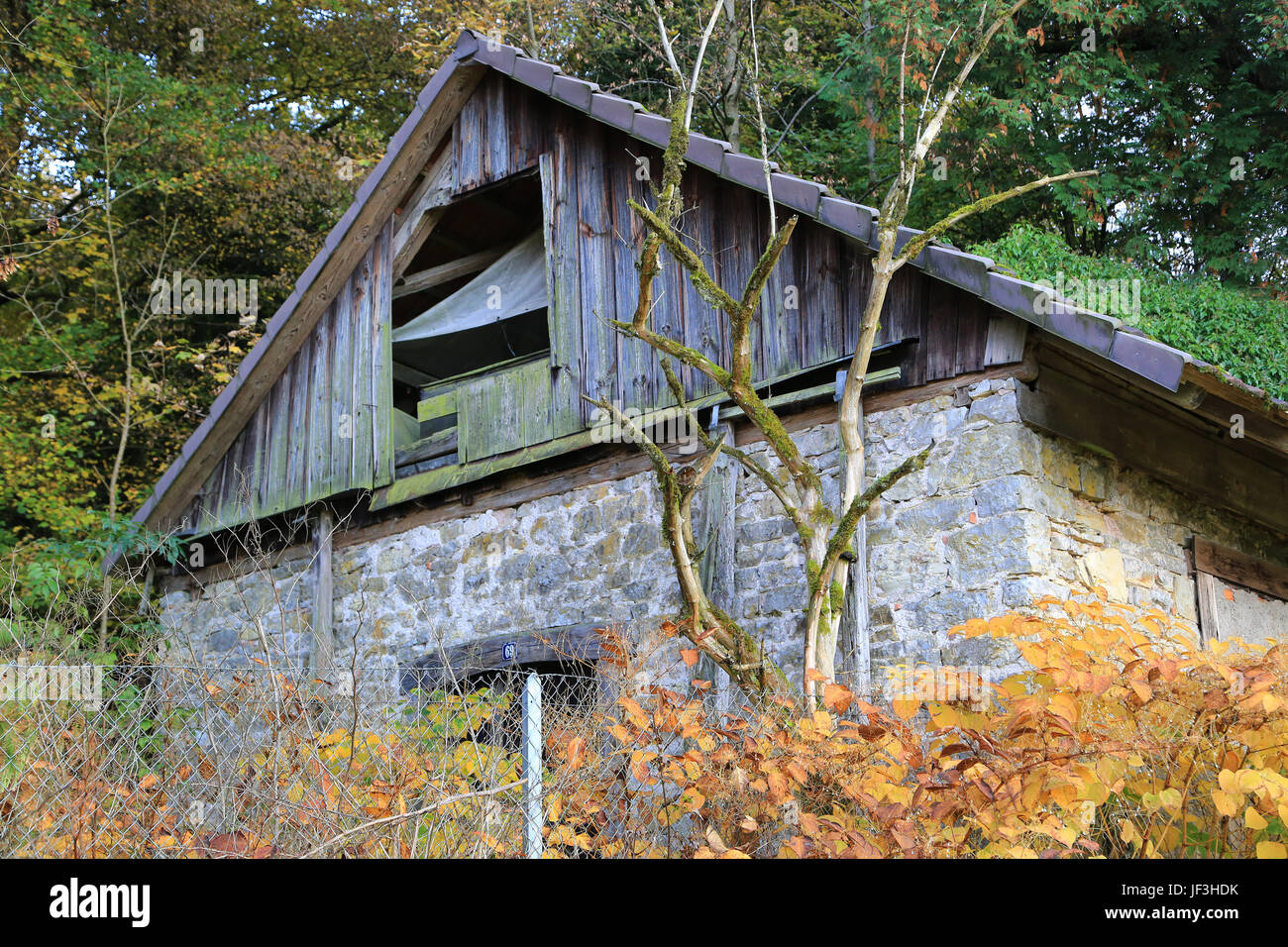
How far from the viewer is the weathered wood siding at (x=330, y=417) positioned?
8.73 m

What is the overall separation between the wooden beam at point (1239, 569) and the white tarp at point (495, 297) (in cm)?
474

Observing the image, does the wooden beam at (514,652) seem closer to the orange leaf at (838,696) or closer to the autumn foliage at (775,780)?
the autumn foliage at (775,780)

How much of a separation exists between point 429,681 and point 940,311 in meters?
4.21

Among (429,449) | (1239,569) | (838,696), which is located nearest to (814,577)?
(838,696)

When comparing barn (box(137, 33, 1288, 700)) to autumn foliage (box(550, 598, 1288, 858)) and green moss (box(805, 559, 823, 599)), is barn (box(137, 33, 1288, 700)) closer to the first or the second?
green moss (box(805, 559, 823, 599))

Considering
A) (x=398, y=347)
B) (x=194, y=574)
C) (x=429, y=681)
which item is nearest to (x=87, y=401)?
(x=194, y=574)

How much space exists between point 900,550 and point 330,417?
499cm

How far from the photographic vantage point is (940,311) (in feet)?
20.1

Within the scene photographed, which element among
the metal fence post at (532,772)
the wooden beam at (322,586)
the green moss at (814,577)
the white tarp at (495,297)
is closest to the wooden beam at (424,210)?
the white tarp at (495,297)

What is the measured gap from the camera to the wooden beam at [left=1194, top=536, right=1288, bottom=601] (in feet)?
22.2

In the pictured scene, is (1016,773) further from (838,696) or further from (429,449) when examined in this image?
(429,449)

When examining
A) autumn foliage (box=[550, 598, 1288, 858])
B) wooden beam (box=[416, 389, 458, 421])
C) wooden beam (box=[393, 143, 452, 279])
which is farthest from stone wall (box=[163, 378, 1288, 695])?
wooden beam (box=[393, 143, 452, 279])

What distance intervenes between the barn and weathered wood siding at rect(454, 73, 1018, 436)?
19 mm

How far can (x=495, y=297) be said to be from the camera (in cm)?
879
